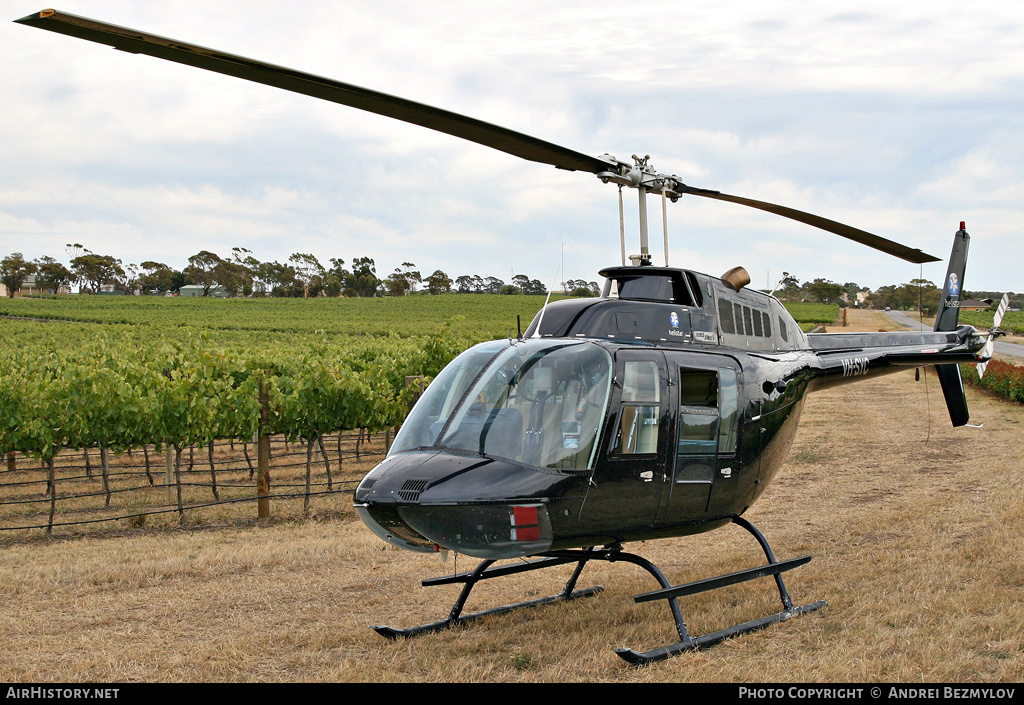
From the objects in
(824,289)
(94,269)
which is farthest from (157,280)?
(824,289)

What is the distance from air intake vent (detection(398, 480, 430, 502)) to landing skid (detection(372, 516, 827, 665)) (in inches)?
43.9

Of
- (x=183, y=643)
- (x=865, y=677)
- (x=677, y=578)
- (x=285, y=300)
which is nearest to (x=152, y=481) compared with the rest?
(x=183, y=643)

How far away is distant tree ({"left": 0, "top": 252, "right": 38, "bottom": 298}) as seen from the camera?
10588 centimetres

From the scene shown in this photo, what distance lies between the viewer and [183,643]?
7.11m

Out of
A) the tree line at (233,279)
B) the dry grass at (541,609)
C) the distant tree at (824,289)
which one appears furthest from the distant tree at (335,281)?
A: the dry grass at (541,609)

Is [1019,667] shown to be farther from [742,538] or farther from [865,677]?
[742,538]

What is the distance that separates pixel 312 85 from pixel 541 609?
535cm

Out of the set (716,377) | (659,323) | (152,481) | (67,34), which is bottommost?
(152,481)

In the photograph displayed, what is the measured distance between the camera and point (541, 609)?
781cm

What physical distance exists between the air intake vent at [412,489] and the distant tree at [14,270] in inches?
4702

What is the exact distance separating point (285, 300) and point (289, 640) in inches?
3521

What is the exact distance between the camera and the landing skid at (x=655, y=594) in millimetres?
6148

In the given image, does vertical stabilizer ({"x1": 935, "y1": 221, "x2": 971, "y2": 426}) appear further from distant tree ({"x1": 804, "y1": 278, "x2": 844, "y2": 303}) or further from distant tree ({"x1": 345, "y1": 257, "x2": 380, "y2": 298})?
distant tree ({"x1": 345, "y1": 257, "x2": 380, "y2": 298})

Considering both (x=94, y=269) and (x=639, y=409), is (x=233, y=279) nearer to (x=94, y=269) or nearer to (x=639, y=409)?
(x=94, y=269)
